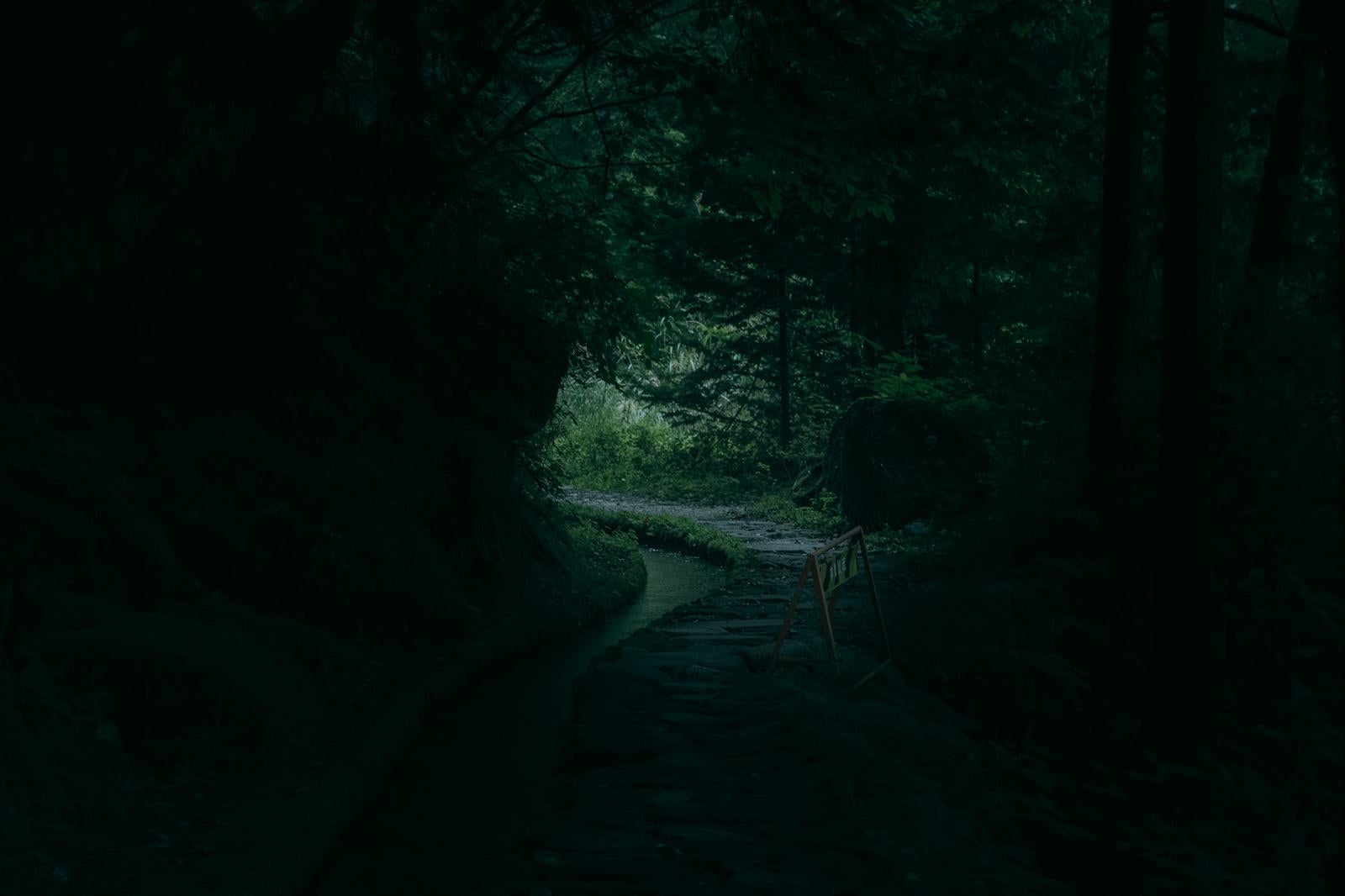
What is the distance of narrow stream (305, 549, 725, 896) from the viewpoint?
534 centimetres

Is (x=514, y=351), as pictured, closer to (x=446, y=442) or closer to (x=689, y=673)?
(x=446, y=442)

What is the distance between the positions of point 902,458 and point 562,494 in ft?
18.7

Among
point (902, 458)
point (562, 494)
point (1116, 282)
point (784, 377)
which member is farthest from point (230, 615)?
point (784, 377)

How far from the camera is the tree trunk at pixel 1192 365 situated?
5742mm

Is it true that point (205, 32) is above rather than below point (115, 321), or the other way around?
above

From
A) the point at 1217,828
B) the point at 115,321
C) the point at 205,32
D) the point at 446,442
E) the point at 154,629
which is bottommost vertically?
the point at 1217,828

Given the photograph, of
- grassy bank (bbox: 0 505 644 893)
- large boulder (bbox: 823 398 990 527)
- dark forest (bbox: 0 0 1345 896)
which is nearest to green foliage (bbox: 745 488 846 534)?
large boulder (bbox: 823 398 990 527)

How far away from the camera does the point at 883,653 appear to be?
9195 mm

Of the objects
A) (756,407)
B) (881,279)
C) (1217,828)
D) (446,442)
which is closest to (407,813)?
(1217,828)

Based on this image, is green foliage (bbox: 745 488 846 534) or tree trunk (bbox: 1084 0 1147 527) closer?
tree trunk (bbox: 1084 0 1147 527)

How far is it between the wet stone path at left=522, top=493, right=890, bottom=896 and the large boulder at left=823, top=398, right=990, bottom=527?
7.25 m

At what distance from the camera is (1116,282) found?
28.3 ft

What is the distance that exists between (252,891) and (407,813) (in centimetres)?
160

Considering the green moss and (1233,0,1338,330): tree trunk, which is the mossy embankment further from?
(1233,0,1338,330): tree trunk
